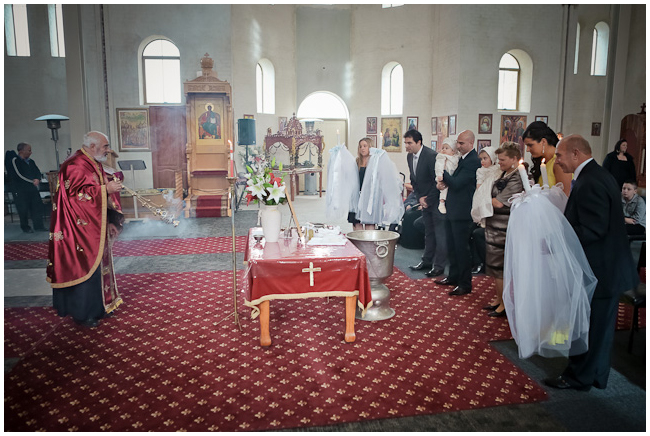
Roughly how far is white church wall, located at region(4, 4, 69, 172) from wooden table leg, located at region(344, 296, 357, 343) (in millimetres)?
13370

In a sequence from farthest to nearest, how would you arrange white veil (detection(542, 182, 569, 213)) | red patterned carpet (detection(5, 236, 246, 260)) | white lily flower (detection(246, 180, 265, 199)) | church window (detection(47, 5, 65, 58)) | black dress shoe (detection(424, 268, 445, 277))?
church window (detection(47, 5, 65, 58)), red patterned carpet (detection(5, 236, 246, 260)), black dress shoe (detection(424, 268, 445, 277)), white lily flower (detection(246, 180, 265, 199)), white veil (detection(542, 182, 569, 213))

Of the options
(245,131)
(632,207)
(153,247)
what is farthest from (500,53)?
(153,247)

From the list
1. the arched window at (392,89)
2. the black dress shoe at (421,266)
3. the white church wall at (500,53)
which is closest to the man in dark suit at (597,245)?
the black dress shoe at (421,266)

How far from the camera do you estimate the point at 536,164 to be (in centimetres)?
463

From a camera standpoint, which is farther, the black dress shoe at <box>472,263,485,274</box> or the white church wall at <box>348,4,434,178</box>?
the white church wall at <box>348,4,434,178</box>

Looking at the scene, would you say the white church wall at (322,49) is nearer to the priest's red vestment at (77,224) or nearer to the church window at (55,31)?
the church window at (55,31)

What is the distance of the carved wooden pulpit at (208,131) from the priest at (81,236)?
23.3 feet

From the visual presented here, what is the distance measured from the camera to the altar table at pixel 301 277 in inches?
148

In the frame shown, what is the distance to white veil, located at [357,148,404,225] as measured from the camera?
20.5 ft

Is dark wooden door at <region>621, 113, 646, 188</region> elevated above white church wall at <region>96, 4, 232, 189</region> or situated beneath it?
situated beneath

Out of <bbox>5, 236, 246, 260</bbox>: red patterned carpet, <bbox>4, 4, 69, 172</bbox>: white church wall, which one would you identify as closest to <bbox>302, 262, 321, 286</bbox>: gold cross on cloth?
<bbox>5, 236, 246, 260</bbox>: red patterned carpet

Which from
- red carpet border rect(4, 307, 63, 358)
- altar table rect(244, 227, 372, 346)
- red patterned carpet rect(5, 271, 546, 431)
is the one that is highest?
altar table rect(244, 227, 372, 346)

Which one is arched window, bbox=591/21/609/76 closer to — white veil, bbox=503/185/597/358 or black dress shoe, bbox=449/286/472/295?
black dress shoe, bbox=449/286/472/295

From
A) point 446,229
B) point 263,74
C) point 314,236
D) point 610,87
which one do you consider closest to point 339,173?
point 446,229
